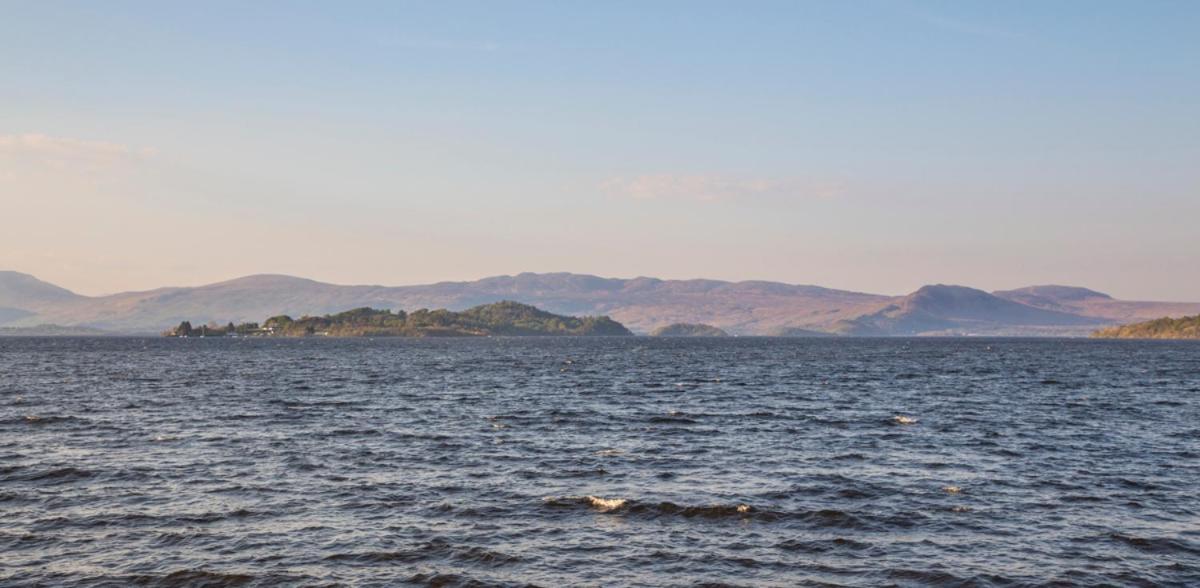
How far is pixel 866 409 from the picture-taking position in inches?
3243

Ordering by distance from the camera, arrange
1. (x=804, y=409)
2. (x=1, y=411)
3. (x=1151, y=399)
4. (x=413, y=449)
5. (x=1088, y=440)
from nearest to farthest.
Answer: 1. (x=413, y=449)
2. (x=1088, y=440)
3. (x=1, y=411)
4. (x=804, y=409)
5. (x=1151, y=399)

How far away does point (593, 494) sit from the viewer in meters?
41.9

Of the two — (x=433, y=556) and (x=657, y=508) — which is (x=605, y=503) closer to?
(x=657, y=508)

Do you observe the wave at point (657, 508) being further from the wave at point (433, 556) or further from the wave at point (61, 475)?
the wave at point (61, 475)

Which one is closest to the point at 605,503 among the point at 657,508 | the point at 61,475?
the point at 657,508

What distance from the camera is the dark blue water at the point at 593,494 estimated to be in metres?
31.0

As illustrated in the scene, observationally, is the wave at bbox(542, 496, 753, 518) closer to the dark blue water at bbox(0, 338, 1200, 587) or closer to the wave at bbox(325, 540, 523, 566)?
the dark blue water at bbox(0, 338, 1200, 587)

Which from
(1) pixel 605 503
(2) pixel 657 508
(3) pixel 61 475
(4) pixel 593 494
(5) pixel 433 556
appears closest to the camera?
(5) pixel 433 556

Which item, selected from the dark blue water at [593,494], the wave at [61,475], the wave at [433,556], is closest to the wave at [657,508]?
the dark blue water at [593,494]

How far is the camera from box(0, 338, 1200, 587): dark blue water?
1222 inches

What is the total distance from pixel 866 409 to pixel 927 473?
115 ft

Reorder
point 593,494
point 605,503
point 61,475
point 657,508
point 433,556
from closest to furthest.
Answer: point 433,556, point 657,508, point 605,503, point 593,494, point 61,475

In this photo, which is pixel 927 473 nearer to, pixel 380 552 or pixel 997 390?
pixel 380 552

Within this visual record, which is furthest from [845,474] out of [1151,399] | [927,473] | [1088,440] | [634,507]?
[1151,399]
